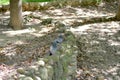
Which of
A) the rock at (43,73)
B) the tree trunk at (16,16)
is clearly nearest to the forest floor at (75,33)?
the tree trunk at (16,16)

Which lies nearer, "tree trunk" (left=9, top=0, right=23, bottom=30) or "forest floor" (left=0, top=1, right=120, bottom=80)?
"forest floor" (left=0, top=1, right=120, bottom=80)

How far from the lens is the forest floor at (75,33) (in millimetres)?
6578

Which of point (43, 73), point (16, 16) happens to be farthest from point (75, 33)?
point (43, 73)

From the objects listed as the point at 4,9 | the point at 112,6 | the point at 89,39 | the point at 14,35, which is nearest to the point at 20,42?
the point at 14,35

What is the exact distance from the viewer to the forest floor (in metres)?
6.58

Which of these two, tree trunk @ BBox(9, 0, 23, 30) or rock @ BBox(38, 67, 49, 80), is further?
tree trunk @ BBox(9, 0, 23, 30)

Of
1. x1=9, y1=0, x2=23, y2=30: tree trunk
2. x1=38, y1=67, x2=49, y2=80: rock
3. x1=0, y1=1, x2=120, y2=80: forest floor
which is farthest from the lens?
x1=9, y1=0, x2=23, y2=30: tree trunk

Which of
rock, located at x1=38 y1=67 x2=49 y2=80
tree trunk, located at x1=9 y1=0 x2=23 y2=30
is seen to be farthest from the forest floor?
rock, located at x1=38 y1=67 x2=49 y2=80

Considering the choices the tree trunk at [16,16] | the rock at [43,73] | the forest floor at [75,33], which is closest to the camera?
the rock at [43,73]

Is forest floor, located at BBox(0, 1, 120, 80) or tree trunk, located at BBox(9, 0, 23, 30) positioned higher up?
tree trunk, located at BBox(9, 0, 23, 30)

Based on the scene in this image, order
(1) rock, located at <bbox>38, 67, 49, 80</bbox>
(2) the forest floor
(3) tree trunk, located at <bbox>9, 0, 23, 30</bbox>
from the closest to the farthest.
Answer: (1) rock, located at <bbox>38, 67, 49, 80</bbox>
(2) the forest floor
(3) tree trunk, located at <bbox>9, 0, 23, 30</bbox>

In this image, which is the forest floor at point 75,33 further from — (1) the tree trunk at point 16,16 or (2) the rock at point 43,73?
(2) the rock at point 43,73

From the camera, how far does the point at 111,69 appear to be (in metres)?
6.68

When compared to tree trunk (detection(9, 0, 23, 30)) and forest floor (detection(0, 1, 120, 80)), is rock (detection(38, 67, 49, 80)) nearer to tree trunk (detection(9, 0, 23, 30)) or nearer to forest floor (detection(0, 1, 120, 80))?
forest floor (detection(0, 1, 120, 80))
